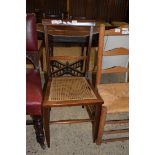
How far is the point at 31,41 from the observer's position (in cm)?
139

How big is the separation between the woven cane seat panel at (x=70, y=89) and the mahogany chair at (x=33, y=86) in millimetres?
127

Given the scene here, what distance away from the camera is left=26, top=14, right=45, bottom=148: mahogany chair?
3.89ft

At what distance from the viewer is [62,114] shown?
1.86 metres

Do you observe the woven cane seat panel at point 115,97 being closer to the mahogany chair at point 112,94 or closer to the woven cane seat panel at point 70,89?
the mahogany chair at point 112,94

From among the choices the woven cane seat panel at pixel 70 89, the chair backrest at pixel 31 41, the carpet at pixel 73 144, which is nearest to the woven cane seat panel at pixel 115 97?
the woven cane seat panel at pixel 70 89

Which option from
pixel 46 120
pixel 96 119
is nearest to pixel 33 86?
pixel 46 120

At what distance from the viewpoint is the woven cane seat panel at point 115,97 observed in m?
1.30

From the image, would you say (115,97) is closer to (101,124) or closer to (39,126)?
(101,124)

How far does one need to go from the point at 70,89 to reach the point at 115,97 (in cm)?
35

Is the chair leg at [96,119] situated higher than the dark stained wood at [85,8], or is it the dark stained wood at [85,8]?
the dark stained wood at [85,8]

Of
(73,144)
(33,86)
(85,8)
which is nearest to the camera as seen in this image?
(33,86)
